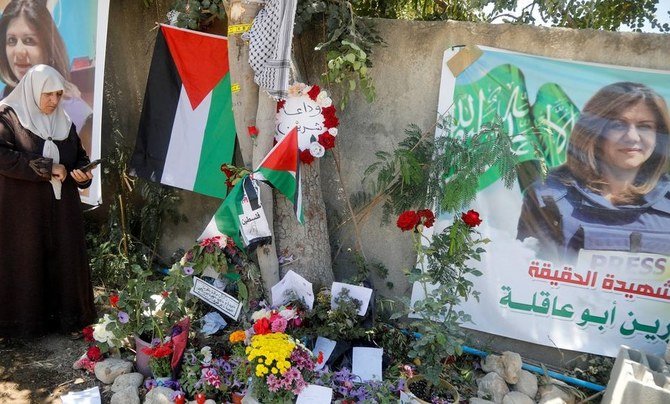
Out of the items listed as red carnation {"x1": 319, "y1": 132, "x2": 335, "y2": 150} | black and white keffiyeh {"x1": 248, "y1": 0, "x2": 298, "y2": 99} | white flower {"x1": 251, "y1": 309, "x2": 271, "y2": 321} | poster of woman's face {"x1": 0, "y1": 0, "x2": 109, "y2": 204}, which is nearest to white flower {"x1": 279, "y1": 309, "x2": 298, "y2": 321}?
white flower {"x1": 251, "y1": 309, "x2": 271, "y2": 321}

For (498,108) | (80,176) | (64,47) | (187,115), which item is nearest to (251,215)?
(80,176)

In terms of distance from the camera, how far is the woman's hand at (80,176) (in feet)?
10.9

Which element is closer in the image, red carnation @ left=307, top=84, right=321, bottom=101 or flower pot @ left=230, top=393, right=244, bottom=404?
flower pot @ left=230, top=393, right=244, bottom=404

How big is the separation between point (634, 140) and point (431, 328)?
163 cm

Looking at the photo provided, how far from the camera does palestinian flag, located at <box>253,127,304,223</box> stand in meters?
3.18

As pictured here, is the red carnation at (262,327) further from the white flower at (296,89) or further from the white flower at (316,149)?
the white flower at (296,89)

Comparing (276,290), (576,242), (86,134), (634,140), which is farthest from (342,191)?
(86,134)

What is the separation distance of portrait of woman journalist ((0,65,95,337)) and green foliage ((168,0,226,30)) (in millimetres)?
944

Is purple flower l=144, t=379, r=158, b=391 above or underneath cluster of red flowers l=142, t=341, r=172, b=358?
underneath

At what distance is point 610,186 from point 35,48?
4422 millimetres

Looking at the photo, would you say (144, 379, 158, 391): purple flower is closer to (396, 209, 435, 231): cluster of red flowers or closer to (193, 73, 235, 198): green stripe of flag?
(193, 73, 235, 198): green stripe of flag

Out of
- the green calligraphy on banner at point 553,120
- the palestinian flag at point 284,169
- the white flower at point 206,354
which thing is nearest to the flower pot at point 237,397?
the white flower at point 206,354

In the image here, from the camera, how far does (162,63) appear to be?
4023 millimetres

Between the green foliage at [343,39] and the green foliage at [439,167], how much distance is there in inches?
17.1
